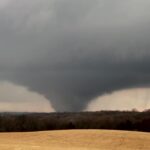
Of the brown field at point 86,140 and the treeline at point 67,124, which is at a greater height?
the treeline at point 67,124

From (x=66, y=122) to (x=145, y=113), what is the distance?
91.6 ft

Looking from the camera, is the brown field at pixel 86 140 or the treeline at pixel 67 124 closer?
the brown field at pixel 86 140

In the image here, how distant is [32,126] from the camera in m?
113

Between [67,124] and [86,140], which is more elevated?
[67,124]

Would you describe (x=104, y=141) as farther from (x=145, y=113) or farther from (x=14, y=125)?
(x=145, y=113)

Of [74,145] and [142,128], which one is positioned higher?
[142,128]

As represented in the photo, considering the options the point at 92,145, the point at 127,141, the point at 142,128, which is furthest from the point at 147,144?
the point at 142,128

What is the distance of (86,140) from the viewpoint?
63.8m

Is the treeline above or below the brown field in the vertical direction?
above

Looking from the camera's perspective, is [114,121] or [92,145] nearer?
[92,145]

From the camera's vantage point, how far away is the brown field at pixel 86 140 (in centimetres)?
5903

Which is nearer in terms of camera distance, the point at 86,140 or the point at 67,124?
the point at 86,140

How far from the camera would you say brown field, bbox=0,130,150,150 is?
5903cm

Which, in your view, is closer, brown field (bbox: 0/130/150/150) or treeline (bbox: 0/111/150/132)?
brown field (bbox: 0/130/150/150)
